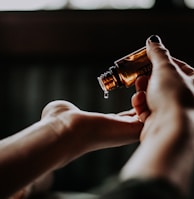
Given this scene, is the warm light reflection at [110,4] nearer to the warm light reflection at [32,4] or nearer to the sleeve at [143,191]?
the warm light reflection at [32,4]

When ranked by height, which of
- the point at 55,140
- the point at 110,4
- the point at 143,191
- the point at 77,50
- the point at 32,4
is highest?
the point at 32,4

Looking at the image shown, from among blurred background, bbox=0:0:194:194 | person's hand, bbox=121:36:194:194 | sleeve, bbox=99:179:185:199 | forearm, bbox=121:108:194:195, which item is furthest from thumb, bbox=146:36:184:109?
blurred background, bbox=0:0:194:194

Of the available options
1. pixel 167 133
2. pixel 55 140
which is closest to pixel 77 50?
pixel 55 140

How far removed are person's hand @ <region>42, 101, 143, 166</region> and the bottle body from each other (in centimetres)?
7

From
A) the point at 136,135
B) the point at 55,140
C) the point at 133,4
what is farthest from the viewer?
the point at 133,4

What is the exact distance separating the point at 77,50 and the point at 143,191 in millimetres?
1800

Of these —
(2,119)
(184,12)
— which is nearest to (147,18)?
(184,12)

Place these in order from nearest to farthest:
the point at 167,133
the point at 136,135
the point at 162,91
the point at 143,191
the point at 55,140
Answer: the point at 143,191 → the point at 167,133 → the point at 162,91 → the point at 55,140 → the point at 136,135

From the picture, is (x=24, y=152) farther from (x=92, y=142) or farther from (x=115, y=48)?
(x=115, y=48)

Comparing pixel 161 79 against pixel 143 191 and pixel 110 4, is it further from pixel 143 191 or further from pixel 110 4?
pixel 110 4

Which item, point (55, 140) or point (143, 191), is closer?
point (143, 191)

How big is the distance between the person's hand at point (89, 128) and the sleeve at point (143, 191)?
45 cm

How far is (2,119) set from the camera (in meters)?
2.16

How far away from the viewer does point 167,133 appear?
0.49 m
